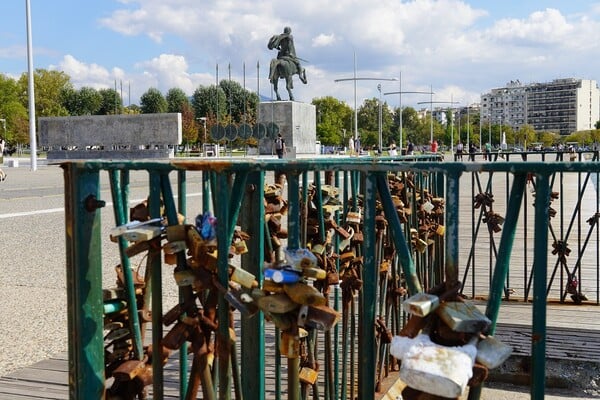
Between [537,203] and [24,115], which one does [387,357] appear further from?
[24,115]

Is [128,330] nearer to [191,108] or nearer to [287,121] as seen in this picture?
[287,121]

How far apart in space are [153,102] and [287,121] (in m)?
62.5

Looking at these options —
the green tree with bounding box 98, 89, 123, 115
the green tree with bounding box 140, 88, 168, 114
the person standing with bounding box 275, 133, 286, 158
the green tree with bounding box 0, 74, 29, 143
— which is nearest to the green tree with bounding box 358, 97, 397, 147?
the green tree with bounding box 140, 88, 168, 114

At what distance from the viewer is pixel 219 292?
2.04 meters

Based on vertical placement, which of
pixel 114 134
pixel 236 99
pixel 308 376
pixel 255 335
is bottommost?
pixel 308 376

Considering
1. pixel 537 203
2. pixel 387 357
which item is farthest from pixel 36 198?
pixel 537 203

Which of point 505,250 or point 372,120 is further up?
point 372,120

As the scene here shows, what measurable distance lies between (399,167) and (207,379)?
2.82 feet

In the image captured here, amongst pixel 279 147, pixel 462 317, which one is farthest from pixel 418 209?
pixel 279 147

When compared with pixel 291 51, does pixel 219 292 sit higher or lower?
lower

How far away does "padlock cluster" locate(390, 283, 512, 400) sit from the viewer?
1.53 metres

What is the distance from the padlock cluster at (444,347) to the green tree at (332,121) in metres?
98.3

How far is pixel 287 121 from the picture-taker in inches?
1487

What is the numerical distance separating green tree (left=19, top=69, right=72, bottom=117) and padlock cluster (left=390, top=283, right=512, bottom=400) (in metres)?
88.6
